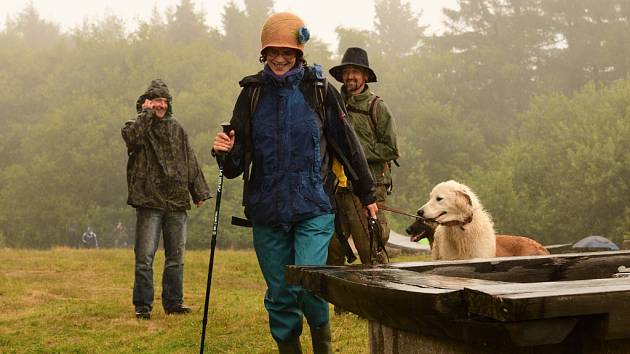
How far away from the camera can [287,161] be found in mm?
4496

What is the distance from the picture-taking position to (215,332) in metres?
7.24

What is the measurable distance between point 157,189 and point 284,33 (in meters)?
3.95

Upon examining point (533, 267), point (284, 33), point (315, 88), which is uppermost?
point (284, 33)

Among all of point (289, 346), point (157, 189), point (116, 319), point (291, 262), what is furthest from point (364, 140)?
point (116, 319)

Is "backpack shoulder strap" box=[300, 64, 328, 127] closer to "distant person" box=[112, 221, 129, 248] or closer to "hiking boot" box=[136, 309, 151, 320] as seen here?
"hiking boot" box=[136, 309, 151, 320]

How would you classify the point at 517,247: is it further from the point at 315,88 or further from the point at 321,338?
the point at 315,88

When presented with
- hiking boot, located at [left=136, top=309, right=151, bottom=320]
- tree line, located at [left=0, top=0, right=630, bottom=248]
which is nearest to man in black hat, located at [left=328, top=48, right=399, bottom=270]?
hiking boot, located at [left=136, top=309, right=151, bottom=320]

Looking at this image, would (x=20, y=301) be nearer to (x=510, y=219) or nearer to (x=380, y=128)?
(x=380, y=128)

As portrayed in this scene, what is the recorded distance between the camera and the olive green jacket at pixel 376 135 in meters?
7.35

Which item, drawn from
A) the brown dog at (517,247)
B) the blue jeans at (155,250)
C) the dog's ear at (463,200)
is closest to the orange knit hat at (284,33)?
the dog's ear at (463,200)

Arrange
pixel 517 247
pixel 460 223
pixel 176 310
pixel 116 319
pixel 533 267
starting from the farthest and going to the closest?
pixel 176 310, pixel 116 319, pixel 517 247, pixel 460 223, pixel 533 267

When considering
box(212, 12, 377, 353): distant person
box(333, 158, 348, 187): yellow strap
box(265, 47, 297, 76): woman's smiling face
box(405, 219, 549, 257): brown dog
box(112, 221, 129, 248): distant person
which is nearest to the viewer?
box(212, 12, 377, 353): distant person

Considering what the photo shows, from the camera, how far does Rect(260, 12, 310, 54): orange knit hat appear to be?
457cm

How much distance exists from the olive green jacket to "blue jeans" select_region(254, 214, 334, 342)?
109 inches
